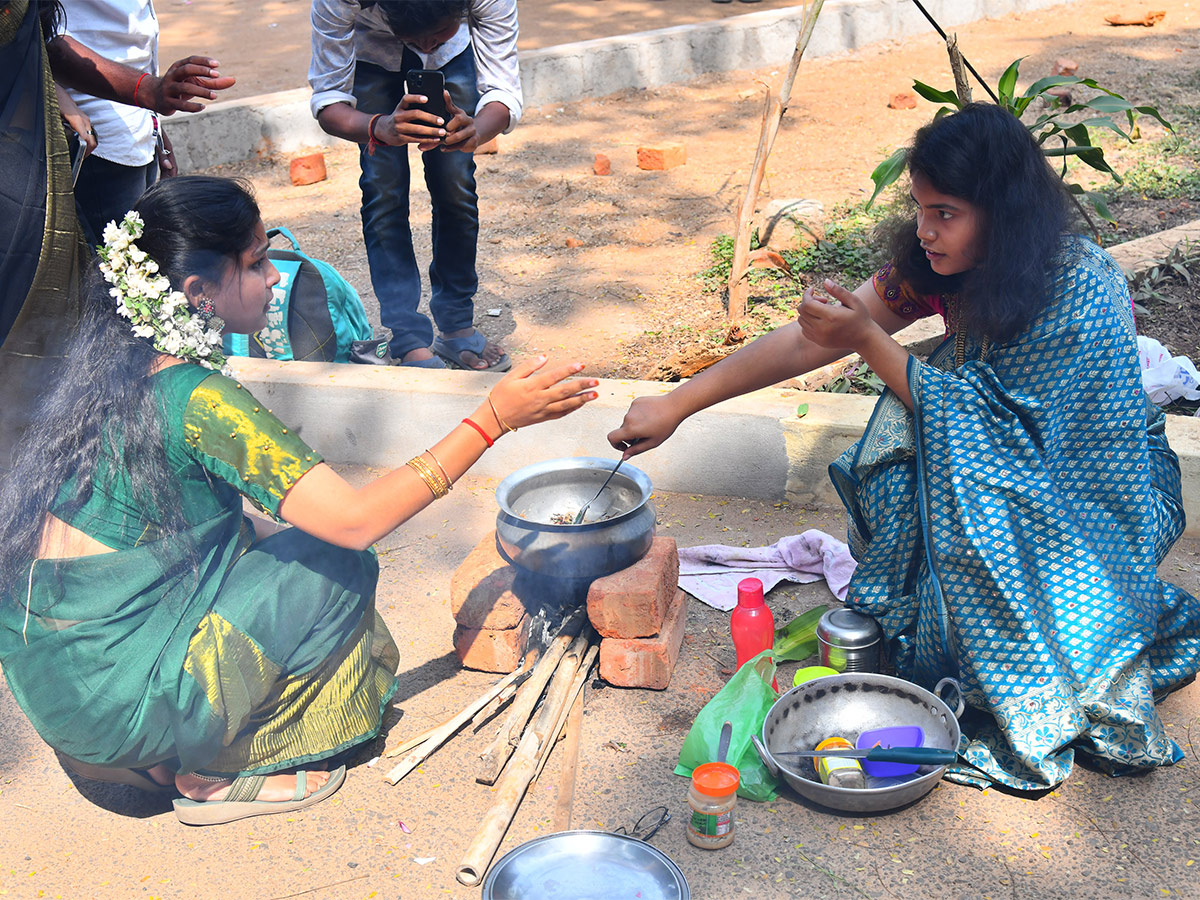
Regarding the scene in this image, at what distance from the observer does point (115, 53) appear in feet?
13.7

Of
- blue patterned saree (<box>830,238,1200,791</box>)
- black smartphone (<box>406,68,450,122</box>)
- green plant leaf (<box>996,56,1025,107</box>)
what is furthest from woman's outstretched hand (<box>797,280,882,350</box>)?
green plant leaf (<box>996,56,1025,107</box>)

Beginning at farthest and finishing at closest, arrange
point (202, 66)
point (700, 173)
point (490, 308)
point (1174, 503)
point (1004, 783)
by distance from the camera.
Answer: point (700, 173) → point (490, 308) → point (202, 66) → point (1174, 503) → point (1004, 783)

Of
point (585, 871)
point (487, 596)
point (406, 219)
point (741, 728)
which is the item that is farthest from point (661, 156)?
point (585, 871)

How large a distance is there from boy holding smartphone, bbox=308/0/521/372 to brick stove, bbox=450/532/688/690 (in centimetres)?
185

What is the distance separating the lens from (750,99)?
924cm

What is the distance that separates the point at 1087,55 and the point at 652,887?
9.38 metres

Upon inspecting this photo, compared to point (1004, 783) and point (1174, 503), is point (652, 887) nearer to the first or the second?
point (1004, 783)

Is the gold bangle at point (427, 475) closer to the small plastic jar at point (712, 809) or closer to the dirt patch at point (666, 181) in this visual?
the small plastic jar at point (712, 809)

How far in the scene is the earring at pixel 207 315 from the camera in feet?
8.39

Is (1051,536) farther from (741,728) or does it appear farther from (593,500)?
(593,500)

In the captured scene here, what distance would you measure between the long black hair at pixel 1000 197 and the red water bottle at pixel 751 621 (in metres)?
0.94

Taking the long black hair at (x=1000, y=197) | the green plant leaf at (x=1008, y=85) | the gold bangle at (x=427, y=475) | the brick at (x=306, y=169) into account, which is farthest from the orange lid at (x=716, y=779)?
the brick at (x=306, y=169)

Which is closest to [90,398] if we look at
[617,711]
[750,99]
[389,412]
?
[617,711]

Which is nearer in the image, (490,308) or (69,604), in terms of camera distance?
(69,604)
